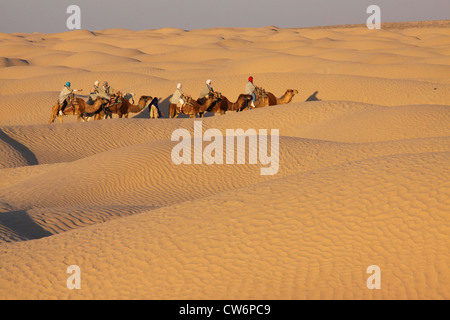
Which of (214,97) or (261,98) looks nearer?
(214,97)

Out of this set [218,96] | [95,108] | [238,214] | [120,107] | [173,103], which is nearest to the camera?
[238,214]

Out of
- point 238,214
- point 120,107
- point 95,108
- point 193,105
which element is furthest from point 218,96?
point 238,214

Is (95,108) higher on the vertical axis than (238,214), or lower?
higher

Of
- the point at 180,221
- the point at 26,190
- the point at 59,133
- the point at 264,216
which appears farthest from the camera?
the point at 59,133

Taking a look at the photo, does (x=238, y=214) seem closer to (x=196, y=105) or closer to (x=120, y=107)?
(x=196, y=105)

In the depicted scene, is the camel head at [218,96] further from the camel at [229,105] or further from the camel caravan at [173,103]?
the camel at [229,105]

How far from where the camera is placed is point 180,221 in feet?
17.0

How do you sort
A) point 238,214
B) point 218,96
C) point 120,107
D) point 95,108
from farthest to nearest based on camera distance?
1. point 120,107
2. point 218,96
3. point 95,108
4. point 238,214

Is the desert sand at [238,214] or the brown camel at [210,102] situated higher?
the brown camel at [210,102]

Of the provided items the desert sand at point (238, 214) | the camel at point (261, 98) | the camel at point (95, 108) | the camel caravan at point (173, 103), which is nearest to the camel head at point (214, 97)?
the camel caravan at point (173, 103)

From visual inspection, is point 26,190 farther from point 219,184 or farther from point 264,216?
point 264,216

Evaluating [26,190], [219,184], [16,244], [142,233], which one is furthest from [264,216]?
[26,190]

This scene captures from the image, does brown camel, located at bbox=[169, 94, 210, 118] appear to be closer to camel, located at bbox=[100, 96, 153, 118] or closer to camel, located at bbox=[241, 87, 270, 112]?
camel, located at bbox=[241, 87, 270, 112]

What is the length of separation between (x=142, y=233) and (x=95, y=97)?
38.1 feet
